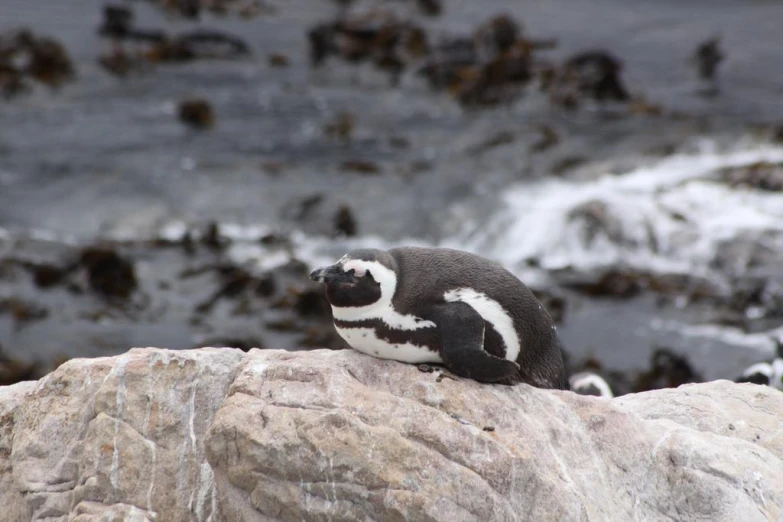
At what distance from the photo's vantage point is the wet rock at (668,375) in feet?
35.2

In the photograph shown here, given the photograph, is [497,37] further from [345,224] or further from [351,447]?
[351,447]

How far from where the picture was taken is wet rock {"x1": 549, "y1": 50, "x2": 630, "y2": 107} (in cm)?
1756

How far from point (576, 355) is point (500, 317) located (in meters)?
6.03

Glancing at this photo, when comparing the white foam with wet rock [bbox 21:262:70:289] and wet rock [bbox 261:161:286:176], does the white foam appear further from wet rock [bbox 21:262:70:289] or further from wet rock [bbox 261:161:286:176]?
wet rock [bbox 21:262:70:289]

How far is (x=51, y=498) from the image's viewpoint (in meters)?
5.10

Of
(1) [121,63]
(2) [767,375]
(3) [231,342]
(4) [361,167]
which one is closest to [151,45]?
(1) [121,63]

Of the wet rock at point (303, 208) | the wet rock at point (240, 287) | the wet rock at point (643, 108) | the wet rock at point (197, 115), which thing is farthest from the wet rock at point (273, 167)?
the wet rock at point (643, 108)

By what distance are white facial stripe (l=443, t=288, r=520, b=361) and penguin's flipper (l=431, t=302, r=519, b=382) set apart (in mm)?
90

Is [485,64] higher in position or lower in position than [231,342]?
higher

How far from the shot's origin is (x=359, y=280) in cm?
523

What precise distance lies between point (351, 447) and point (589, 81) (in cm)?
1425

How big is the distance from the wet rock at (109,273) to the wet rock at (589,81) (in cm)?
866

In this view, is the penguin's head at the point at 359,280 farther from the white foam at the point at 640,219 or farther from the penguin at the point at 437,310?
the white foam at the point at 640,219

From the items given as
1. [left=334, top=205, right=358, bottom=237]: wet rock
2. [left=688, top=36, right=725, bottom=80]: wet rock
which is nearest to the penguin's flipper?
[left=334, top=205, right=358, bottom=237]: wet rock
